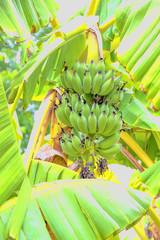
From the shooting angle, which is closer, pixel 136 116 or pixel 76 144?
pixel 76 144

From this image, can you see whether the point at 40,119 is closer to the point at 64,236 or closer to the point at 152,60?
the point at 152,60

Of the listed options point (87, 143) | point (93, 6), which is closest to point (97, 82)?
point (87, 143)

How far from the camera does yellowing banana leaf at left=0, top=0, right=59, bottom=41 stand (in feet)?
4.67

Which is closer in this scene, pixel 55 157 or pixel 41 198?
pixel 41 198

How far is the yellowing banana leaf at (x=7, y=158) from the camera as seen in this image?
84 centimetres

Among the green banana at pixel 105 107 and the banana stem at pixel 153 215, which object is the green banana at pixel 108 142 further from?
the banana stem at pixel 153 215

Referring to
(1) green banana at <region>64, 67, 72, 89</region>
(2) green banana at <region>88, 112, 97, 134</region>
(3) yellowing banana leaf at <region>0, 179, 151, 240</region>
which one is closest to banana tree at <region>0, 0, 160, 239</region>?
(3) yellowing banana leaf at <region>0, 179, 151, 240</region>

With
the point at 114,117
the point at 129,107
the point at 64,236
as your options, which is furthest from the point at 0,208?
the point at 129,107

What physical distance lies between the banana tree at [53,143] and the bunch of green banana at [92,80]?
0.09 m

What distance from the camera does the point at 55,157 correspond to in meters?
1.66

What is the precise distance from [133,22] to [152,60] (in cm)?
29

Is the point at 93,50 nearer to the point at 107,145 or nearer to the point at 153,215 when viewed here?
the point at 107,145

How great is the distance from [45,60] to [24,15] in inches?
13.0

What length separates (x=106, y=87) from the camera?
1413 mm
